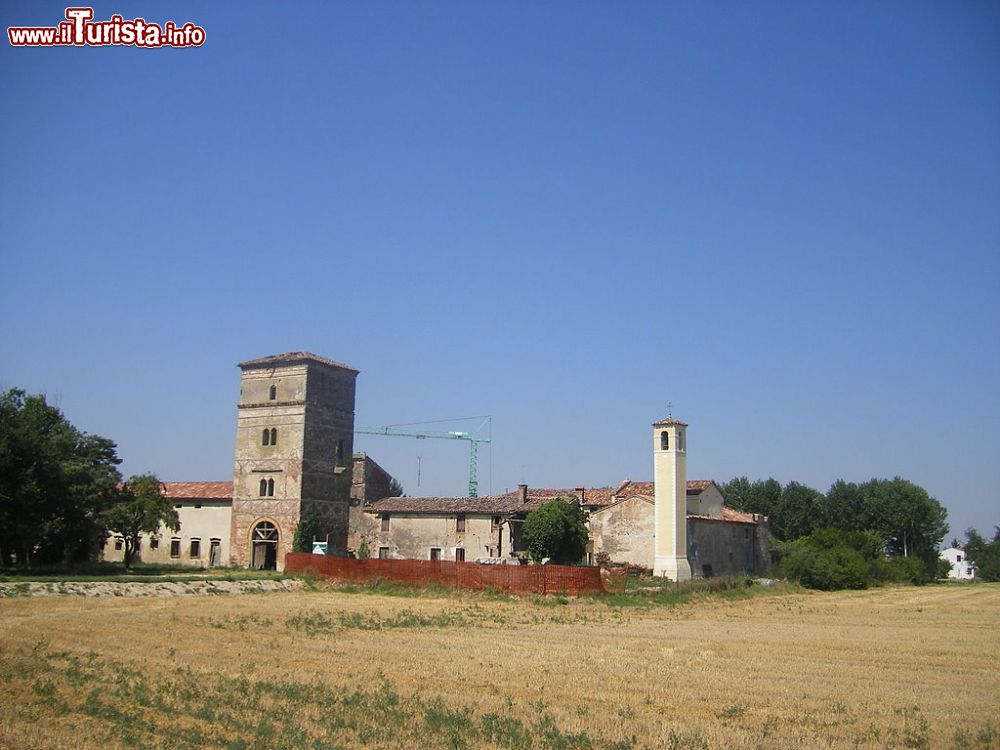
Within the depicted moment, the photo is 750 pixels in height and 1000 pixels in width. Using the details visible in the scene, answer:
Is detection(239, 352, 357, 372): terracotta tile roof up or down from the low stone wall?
up

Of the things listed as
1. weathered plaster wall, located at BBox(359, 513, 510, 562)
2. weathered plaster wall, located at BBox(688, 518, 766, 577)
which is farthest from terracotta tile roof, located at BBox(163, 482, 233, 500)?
weathered plaster wall, located at BBox(688, 518, 766, 577)

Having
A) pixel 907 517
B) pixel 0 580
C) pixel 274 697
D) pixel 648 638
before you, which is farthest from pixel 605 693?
pixel 907 517

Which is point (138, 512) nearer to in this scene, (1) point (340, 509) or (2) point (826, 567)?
(1) point (340, 509)

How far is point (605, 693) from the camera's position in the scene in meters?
16.5

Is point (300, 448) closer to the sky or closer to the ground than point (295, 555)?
closer to the sky

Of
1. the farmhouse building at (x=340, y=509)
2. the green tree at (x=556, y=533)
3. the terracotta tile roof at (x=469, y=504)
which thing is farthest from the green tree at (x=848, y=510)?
the green tree at (x=556, y=533)

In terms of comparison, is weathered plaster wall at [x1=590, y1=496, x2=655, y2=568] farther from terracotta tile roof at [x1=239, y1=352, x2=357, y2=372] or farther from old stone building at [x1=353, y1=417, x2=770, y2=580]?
terracotta tile roof at [x1=239, y1=352, x2=357, y2=372]

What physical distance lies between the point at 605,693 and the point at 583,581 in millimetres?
25009

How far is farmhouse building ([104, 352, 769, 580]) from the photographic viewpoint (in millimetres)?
57094

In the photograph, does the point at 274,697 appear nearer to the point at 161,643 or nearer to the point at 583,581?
the point at 161,643

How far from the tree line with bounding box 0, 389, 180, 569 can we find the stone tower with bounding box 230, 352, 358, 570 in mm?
5179

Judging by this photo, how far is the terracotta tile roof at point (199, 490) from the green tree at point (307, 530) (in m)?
6.85

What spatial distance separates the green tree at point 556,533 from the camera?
51.7 m

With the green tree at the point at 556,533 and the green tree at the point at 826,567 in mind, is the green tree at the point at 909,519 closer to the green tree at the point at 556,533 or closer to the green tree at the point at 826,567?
the green tree at the point at 826,567
